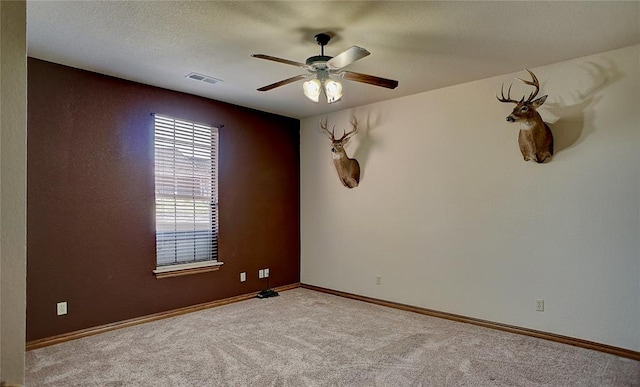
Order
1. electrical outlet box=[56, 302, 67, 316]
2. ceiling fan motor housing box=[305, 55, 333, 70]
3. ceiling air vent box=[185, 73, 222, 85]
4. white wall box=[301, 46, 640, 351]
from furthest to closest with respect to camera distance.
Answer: ceiling air vent box=[185, 73, 222, 85] < electrical outlet box=[56, 302, 67, 316] < white wall box=[301, 46, 640, 351] < ceiling fan motor housing box=[305, 55, 333, 70]

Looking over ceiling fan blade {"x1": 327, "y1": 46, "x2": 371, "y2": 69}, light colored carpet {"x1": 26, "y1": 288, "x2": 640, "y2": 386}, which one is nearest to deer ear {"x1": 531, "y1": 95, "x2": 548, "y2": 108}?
ceiling fan blade {"x1": 327, "y1": 46, "x2": 371, "y2": 69}

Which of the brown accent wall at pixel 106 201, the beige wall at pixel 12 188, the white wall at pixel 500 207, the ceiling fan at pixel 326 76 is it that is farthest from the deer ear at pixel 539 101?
the beige wall at pixel 12 188

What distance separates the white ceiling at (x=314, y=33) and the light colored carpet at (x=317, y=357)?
275 centimetres

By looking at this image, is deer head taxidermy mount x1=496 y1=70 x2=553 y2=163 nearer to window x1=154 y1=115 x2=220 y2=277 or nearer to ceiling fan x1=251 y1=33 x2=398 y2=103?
ceiling fan x1=251 y1=33 x2=398 y2=103

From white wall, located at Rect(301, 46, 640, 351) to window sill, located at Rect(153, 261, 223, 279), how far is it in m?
1.77

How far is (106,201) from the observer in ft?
13.9

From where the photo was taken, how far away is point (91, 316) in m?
4.09

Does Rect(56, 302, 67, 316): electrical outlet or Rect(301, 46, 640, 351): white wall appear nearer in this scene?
Rect(301, 46, 640, 351): white wall

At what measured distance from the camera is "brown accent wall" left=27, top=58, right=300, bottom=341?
12.4ft

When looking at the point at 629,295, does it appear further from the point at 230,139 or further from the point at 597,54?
the point at 230,139

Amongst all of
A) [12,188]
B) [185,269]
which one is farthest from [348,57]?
[185,269]

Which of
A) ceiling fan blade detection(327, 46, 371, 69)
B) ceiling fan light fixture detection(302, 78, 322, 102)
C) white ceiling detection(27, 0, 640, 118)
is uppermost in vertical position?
white ceiling detection(27, 0, 640, 118)

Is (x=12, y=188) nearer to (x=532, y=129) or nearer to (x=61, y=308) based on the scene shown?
(x=61, y=308)

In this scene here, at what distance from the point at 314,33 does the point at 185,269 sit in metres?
3.27
